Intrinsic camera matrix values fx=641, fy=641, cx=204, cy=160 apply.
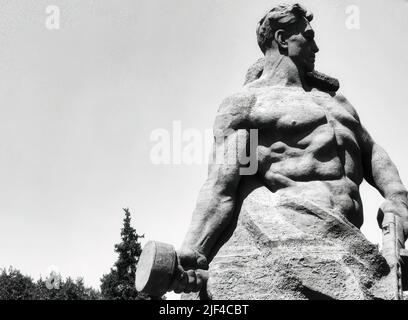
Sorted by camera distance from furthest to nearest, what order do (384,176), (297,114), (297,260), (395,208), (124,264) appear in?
(124,264) → (384,176) → (395,208) → (297,114) → (297,260)

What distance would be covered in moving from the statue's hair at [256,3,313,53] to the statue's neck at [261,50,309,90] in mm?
171

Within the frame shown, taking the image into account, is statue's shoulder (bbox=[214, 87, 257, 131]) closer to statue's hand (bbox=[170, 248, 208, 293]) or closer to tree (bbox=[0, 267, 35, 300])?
statue's hand (bbox=[170, 248, 208, 293])

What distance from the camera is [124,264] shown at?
38.1 m

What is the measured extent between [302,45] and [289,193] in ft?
5.85

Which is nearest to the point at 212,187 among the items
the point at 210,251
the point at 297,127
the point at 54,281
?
the point at 210,251

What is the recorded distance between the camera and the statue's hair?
22.3 ft

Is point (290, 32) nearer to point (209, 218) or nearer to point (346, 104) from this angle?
point (346, 104)

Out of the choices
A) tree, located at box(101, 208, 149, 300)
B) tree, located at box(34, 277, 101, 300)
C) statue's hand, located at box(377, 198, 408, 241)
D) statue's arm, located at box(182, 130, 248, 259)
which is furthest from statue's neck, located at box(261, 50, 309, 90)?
tree, located at box(34, 277, 101, 300)

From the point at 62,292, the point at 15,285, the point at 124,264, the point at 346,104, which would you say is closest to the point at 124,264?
the point at 124,264

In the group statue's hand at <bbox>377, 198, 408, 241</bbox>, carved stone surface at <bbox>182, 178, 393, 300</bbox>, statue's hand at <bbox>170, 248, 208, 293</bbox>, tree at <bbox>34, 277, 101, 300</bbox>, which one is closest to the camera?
statue's hand at <bbox>170, 248, 208, 293</bbox>

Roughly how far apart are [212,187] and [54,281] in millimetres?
42391

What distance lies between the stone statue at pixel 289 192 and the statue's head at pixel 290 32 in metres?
0.01

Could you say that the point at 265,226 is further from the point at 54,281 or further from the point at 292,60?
the point at 54,281

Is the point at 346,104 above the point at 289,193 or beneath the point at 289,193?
above
